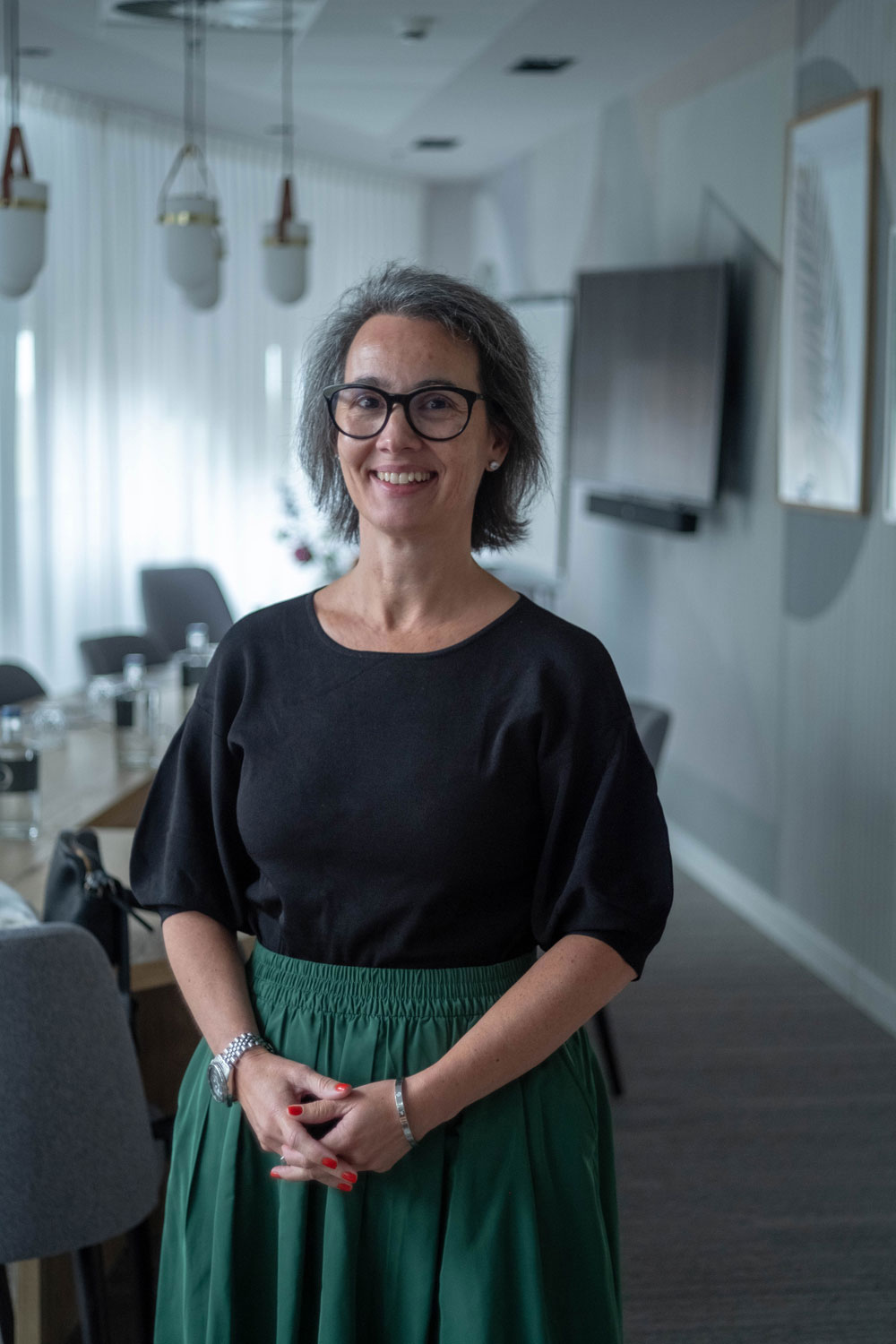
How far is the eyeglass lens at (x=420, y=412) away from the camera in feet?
4.21

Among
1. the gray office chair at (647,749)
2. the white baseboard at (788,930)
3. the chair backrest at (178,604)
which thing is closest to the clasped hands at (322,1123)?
the gray office chair at (647,749)

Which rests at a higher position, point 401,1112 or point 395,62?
A: point 395,62

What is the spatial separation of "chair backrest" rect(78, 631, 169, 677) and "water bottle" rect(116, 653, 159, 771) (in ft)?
3.69

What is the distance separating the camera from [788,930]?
4.32 meters

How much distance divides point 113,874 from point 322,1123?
125 cm

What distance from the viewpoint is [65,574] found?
6.41m

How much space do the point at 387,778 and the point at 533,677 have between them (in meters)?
0.17

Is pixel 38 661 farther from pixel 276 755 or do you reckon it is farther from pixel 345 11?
pixel 276 755

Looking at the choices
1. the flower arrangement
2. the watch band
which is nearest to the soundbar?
the flower arrangement

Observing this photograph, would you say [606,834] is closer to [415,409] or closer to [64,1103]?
[415,409]

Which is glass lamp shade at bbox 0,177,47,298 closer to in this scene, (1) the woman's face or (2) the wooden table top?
(2) the wooden table top

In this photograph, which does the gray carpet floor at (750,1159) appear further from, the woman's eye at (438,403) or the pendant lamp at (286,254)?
the pendant lamp at (286,254)

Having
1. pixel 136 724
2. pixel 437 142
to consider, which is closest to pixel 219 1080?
pixel 136 724

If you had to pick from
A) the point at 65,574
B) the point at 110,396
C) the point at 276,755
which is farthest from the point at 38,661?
the point at 276,755
